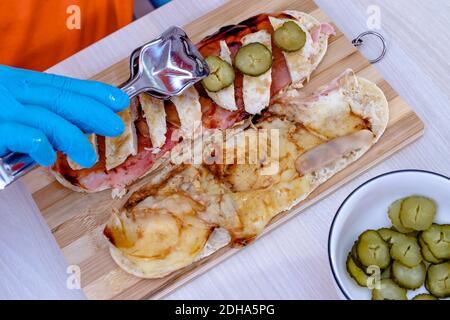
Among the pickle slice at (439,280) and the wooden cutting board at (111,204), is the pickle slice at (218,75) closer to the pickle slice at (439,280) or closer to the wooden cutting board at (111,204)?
the wooden cutting board at (111,204)

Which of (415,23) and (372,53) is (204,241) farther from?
(415,23)

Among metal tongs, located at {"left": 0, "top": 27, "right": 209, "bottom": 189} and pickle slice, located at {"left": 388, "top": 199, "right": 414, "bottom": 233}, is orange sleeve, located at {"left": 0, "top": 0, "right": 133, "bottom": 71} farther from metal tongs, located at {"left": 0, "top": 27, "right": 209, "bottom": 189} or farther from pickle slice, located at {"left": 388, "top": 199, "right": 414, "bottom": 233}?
pickle slice, located at {"left": 388, "top": 199, "right": 414, "bottom": 233}

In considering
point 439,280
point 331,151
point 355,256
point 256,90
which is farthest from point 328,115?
point 439,280

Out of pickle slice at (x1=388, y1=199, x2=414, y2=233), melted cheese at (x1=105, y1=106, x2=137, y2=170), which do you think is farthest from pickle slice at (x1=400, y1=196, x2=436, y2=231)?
melted cheese at (x1=105, y1=106, x2=137, y2=170)

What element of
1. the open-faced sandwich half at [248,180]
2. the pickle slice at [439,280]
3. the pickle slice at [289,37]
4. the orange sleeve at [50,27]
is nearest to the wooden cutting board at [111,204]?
the open-faced sandwich half at [248,180]

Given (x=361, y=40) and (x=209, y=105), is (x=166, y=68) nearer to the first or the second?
(x=209, y=105)
